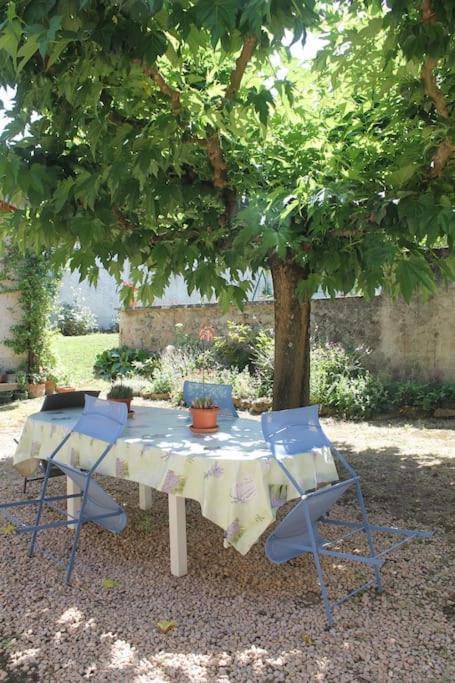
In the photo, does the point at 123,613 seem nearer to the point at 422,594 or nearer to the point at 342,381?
the point at 422,594

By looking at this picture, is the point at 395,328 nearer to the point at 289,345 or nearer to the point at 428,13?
the point at 289,345

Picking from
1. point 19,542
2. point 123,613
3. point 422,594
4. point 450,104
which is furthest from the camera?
point 19,542

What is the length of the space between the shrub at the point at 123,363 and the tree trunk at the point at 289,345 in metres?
6.57

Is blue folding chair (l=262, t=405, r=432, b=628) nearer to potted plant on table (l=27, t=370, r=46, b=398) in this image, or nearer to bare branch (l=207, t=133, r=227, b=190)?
bare branch (l=207, t=133, r=227, b=190)

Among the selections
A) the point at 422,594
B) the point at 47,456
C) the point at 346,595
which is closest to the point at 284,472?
the point at 346,595

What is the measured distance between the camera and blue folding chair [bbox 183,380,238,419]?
175 inches

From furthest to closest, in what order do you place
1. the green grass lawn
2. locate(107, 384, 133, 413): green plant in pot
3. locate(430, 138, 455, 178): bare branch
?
the green grass lawn < locate(107, 384, 133, 413): green plant in pot < locate(430, 138, 455, 178): bare branch

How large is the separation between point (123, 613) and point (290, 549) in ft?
2.99

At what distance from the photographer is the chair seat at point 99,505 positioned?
3.26 metres

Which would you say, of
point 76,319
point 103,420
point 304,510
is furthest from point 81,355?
point 304,510

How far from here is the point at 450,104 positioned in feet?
10.8

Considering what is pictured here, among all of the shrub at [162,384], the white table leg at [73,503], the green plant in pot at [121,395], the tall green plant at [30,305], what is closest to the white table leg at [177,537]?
the white table leg at [73,503]

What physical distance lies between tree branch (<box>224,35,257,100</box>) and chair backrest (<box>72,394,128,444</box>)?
197 centimetres

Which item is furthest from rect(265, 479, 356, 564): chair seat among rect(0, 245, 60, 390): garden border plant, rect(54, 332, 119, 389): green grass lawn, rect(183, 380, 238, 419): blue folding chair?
rect(0, 245, 60, 390): garden border plant
